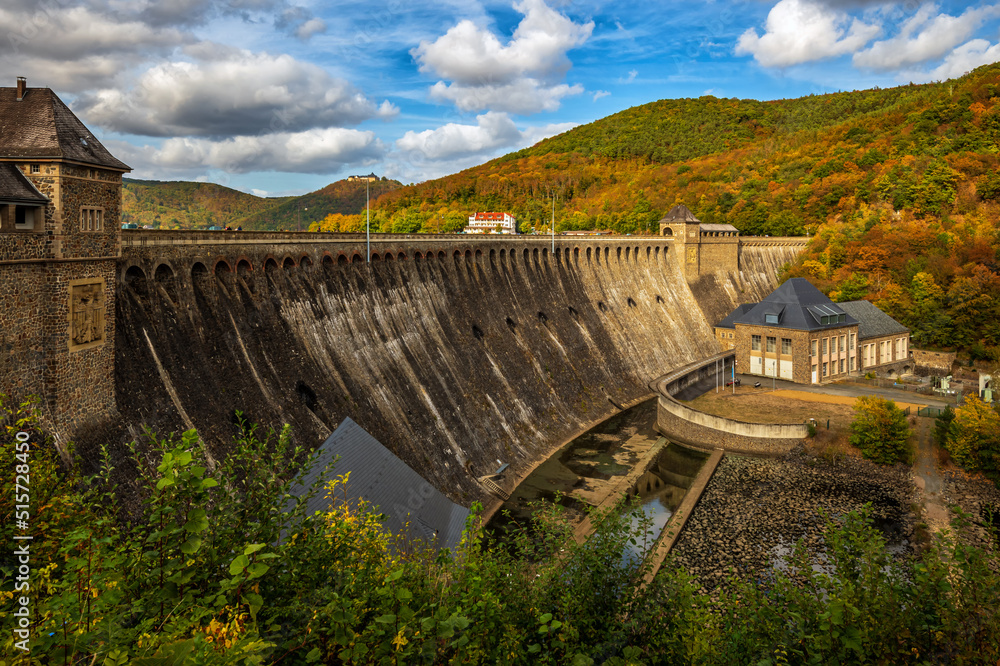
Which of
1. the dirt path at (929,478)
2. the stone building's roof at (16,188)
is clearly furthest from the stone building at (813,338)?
the stone building's roof at (16,188)

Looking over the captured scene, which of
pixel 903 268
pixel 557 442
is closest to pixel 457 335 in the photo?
pixel 557 442

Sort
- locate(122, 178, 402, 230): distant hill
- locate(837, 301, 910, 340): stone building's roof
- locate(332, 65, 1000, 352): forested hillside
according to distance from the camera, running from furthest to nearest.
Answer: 1. locate(122, 178, 402, 230): distant hill
2. locate(332, 65, 1000, 352): forested hillside
3. locate(837, 301, 910, 340): stone building's roof

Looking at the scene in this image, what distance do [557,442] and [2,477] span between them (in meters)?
36.2

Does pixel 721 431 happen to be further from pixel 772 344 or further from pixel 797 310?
pixel 797 310

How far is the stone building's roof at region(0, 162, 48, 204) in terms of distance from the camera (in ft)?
55.5

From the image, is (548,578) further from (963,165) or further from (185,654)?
(963,165)

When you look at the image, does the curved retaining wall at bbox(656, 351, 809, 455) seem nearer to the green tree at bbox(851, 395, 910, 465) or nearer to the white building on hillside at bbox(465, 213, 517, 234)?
the green tree at bbox(851, 395, 910, 465)

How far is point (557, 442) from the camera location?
1688 inches

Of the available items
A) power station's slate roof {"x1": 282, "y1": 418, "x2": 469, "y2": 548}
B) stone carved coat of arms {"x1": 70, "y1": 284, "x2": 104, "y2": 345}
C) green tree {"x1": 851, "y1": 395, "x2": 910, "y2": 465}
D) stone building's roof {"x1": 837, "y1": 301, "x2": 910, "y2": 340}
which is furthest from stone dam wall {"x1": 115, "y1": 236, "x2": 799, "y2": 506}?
green tree {"x1": 851, "y1": 395, "x2": 910, "y2": 465}

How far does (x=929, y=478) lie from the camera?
113ft

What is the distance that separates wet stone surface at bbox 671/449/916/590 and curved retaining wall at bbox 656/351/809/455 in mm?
1002

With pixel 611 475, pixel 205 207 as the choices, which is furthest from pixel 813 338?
pixel 205 207

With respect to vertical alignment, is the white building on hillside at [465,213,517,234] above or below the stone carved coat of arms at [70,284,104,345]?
above

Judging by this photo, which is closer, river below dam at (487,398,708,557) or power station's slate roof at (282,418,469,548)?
power station's slate roof at (282,418,469,548)
